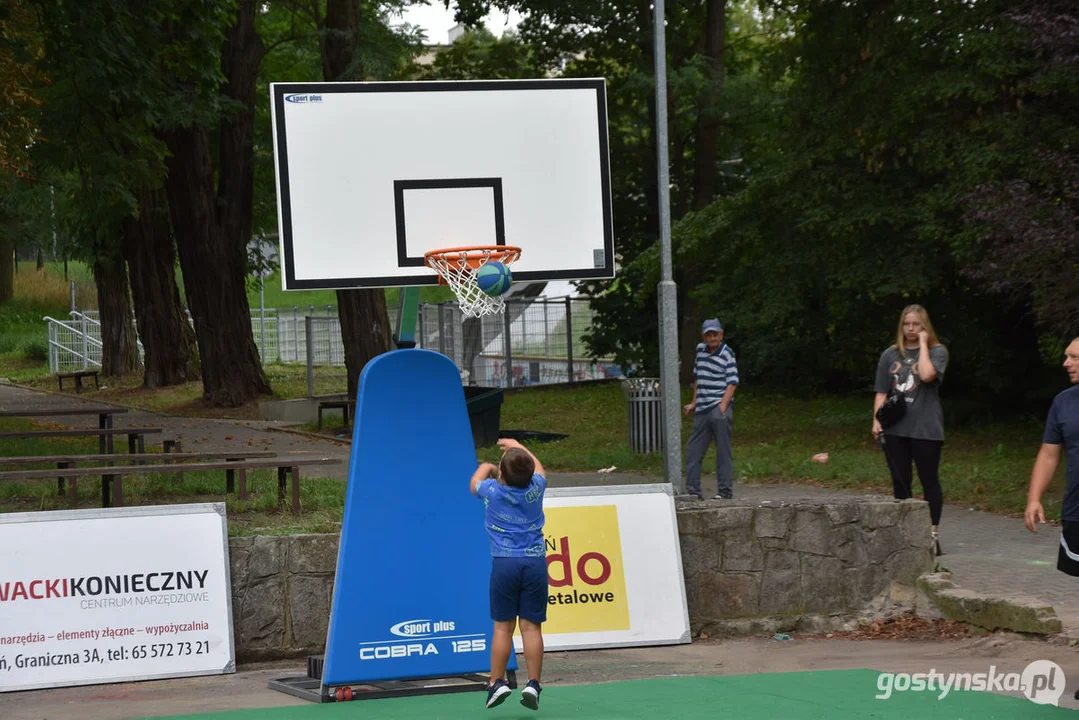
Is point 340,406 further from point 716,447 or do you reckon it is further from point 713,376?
point 713,376

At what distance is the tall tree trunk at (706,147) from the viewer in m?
28.6

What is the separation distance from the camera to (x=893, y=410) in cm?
1074

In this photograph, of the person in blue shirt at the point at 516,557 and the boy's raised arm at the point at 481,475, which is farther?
the boy's raised arm at the point at 481,475

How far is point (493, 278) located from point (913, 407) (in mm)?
4427

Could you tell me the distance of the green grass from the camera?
51.5ft

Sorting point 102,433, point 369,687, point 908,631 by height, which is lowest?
point 908,631

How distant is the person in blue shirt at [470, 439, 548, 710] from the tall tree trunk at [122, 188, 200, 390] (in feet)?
95.2

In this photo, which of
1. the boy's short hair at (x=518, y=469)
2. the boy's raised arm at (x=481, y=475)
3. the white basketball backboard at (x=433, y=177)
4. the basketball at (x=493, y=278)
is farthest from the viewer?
the white basketball backboard at (x=433, y=177)

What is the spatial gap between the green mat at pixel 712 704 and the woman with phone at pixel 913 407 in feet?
10.1

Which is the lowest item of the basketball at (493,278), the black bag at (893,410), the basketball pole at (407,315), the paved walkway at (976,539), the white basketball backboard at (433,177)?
the paved walkway at (976,539)

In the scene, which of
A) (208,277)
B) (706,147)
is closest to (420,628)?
(208,277)

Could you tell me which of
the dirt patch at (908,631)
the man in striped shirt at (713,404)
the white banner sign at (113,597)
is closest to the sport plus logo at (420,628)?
the white banner sign at (113,597)

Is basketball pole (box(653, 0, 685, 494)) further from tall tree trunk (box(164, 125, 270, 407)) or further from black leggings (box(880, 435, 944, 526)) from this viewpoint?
tall tree trunk (box(164, 125, 270, 407))

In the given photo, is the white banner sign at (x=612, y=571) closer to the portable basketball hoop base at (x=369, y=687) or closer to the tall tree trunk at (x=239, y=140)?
the portable basketball hoop base at (x=369, y=687)
